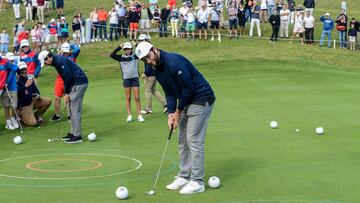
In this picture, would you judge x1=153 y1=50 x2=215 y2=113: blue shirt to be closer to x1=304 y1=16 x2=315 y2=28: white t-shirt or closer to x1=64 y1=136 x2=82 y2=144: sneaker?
x1=64 y1=136 x2=82 y2=144: sneaker

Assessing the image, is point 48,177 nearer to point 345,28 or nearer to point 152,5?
point 345,28

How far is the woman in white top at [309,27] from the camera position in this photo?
42156mm

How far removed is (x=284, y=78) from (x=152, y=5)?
719 inches

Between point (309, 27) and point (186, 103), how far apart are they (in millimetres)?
31109

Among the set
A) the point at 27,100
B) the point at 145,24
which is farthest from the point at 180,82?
the point at 145,24

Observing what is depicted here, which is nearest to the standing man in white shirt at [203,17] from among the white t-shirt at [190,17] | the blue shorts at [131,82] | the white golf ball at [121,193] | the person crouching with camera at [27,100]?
the white t-shirt at [190,17]

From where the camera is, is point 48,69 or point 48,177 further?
point 48,69

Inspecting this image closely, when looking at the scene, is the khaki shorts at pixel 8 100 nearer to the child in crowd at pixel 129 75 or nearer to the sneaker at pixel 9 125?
the sneaker at pixel 9 125

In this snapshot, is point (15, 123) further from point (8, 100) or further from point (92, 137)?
point (92, 137)

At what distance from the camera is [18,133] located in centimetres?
2058

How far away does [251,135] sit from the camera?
18.8 metres

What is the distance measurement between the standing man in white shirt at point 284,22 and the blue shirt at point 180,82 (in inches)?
1230

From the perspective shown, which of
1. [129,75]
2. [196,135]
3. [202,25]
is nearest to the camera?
[196,135]

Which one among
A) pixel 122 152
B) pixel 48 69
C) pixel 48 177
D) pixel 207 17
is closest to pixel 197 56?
pixel 207 17
